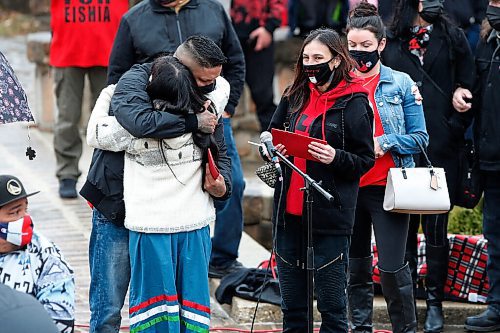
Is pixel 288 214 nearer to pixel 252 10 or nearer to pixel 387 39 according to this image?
pixel 387 39

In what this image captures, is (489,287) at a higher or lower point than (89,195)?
lower

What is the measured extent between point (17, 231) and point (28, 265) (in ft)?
0.54

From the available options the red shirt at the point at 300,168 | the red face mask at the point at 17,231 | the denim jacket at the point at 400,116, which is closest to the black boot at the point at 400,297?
the denim jacket at the point at 400,116

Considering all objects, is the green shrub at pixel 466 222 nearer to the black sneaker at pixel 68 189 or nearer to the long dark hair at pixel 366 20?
the long dark hair at pixel 366 20

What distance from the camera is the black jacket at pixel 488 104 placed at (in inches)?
262

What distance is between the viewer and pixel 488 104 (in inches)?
263

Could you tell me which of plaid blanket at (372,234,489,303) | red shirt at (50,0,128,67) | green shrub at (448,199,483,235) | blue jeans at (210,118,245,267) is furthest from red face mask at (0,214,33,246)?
red shirt at (50,0,128,67)

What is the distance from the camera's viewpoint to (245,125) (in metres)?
11.6

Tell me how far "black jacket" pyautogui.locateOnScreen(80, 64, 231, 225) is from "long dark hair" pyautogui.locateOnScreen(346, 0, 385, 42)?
1079 millimetres

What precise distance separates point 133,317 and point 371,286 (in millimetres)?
1556

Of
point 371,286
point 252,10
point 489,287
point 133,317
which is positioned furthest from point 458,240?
point 252,10

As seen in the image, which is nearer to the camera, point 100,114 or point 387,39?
point 100,114

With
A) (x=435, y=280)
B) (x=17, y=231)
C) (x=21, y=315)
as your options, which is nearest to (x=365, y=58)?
(x=435, y=280)

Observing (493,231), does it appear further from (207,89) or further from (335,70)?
(207,89)
